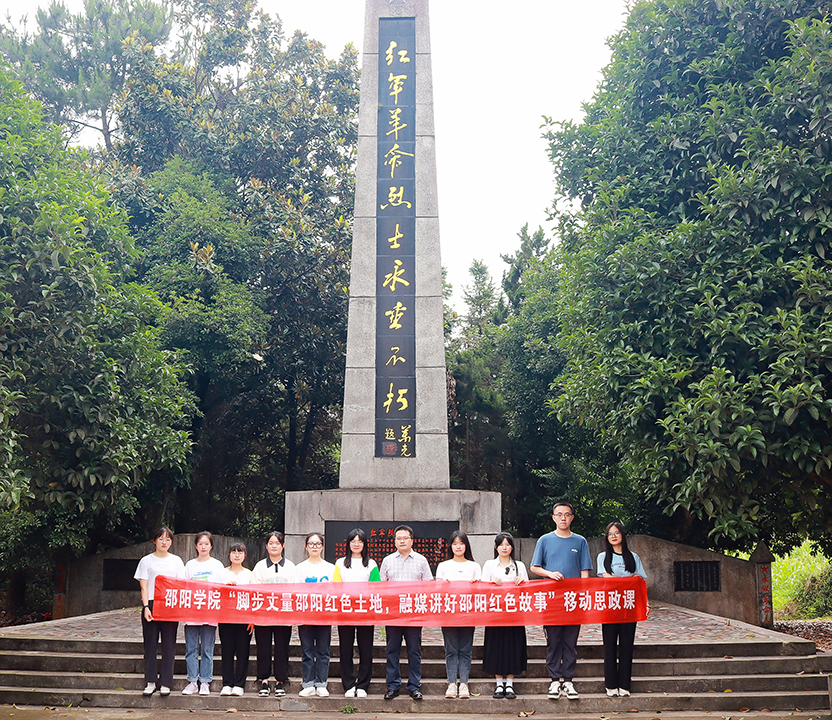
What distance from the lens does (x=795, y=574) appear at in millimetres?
15359

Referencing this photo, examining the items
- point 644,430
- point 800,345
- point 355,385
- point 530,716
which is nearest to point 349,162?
point 355,385

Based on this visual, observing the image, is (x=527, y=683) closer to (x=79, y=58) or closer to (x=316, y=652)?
(x=316, y=652)

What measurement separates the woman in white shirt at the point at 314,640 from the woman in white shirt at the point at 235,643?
39 cm

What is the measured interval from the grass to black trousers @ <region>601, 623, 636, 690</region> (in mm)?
10101

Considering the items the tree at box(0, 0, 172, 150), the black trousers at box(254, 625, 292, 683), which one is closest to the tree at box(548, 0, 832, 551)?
the black trousers at box(254, 625, 292, 683)

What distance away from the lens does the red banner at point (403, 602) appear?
544cm

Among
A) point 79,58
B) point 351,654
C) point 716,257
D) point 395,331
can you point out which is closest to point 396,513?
point 395,331

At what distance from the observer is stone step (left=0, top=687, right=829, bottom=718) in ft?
17.8

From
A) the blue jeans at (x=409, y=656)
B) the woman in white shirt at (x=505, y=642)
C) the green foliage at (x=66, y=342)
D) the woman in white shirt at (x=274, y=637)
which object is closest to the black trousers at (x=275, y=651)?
the woman in white shirt at (x=274, y=637)

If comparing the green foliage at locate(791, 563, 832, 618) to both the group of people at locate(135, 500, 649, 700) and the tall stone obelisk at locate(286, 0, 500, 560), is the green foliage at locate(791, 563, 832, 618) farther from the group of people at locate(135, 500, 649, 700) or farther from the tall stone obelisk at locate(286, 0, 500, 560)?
the group of people at locate(135, 500, 649, 700)

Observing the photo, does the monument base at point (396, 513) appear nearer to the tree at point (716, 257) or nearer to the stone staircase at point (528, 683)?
the tree at point (716, 257)

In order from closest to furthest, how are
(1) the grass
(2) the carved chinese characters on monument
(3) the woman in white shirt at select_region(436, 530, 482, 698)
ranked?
(3) the woman in white shirt at select_region(436, 530, 482, 698) < (2) the carved chinese characters on monument < (1) the grass

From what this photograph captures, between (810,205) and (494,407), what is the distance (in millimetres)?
8071

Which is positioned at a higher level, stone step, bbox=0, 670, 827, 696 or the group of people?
the group of people
